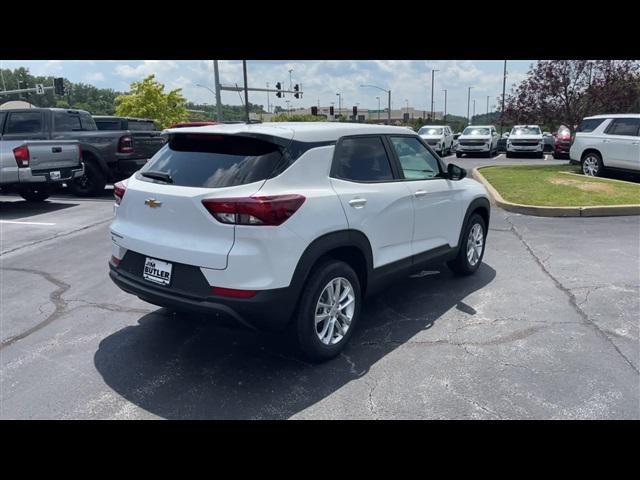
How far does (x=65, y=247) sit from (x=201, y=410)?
5206mm

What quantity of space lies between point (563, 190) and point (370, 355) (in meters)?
8.80

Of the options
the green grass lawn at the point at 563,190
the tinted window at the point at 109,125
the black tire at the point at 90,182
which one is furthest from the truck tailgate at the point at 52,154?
the green grass lawn at the point at 563,190

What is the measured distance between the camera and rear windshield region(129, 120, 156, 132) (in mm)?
14047

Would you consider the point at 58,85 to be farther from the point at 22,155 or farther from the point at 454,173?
the point at 454,173

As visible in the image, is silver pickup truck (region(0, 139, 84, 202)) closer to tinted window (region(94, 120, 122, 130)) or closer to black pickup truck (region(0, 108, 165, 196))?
black pickup truck (region(0, 108, 165, 196))

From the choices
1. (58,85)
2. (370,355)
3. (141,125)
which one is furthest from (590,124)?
(58,85)

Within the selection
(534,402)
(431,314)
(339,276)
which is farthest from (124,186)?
(534,402)

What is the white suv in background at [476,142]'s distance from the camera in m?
23.9

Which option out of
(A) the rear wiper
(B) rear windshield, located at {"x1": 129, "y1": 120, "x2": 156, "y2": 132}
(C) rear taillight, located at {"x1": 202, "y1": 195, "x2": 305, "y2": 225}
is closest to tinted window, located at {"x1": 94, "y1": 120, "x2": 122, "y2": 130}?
(B) rear windshield, located at {"x1": 129, "y1": 120, "x2": 156, "y2": 132}

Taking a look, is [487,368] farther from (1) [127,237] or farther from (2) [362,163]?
(1) [127,237]

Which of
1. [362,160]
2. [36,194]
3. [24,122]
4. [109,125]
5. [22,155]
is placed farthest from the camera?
[109,125]

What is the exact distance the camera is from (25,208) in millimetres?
10422

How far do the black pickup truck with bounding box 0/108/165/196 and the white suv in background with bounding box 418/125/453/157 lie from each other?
50.2 ft

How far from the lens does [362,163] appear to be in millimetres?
4039
